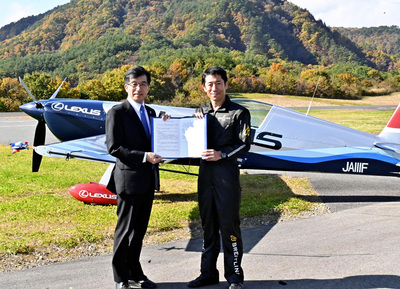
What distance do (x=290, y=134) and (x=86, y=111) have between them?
14.4 ft

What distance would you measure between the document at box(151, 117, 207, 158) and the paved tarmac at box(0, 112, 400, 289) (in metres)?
1.36

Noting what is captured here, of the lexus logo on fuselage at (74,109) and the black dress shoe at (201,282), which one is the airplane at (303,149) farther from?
the black dress shoe at (201,282)

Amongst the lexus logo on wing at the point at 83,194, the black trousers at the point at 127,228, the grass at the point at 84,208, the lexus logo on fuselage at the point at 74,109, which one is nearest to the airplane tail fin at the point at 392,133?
the grass at the point at 84,208

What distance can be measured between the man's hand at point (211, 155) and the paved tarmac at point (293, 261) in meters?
1.32

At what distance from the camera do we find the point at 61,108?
333 inches

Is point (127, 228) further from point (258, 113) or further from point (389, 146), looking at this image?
point (389, 146)

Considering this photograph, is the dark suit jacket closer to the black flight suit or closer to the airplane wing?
the black flight suit

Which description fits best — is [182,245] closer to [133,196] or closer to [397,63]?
[133,196]

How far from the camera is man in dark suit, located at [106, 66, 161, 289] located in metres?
3.47

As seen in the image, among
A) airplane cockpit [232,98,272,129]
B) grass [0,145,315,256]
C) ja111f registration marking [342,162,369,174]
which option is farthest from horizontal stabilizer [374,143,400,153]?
airplane cockpit [232,98,272,129]

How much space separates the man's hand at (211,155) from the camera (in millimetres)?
3443

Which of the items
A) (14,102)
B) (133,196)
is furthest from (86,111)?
(14,102)

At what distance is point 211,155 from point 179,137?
0.38 metres

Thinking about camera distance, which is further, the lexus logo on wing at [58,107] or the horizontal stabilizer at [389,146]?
the lexus logo on wing at [58,107]
